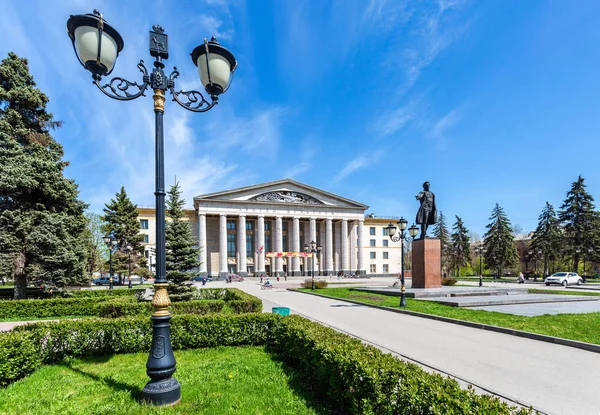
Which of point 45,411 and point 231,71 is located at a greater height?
point 231,71

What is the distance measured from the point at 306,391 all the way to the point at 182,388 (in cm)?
200

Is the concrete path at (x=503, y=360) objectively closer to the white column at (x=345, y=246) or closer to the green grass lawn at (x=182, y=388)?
the green grass lawn at (x=182, y=388)

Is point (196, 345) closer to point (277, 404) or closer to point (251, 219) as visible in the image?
point (277, 404)

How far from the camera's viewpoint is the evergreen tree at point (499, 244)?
4931 centimetres

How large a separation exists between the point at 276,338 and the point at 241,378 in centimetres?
210

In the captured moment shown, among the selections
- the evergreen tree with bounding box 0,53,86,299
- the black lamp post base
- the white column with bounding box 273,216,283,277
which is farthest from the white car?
the evergreen tree with bounding box 0,53,86,299

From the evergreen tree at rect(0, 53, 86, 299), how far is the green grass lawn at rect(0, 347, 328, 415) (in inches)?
494

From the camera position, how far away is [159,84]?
4688 millimetres

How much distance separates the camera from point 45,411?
4379 mm

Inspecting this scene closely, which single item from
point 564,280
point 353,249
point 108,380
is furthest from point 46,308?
point 353,249

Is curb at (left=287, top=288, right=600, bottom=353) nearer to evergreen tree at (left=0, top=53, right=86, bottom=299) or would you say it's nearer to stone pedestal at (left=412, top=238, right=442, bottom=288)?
stone pedestal at (left=412, top=238, right=442, bottom=288)

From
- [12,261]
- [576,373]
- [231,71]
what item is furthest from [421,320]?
[12,261]

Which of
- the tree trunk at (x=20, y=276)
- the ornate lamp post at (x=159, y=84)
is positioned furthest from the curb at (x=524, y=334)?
the tree trunk at (x=20, y=276)

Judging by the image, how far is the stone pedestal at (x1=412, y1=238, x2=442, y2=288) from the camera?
19.1 metres
